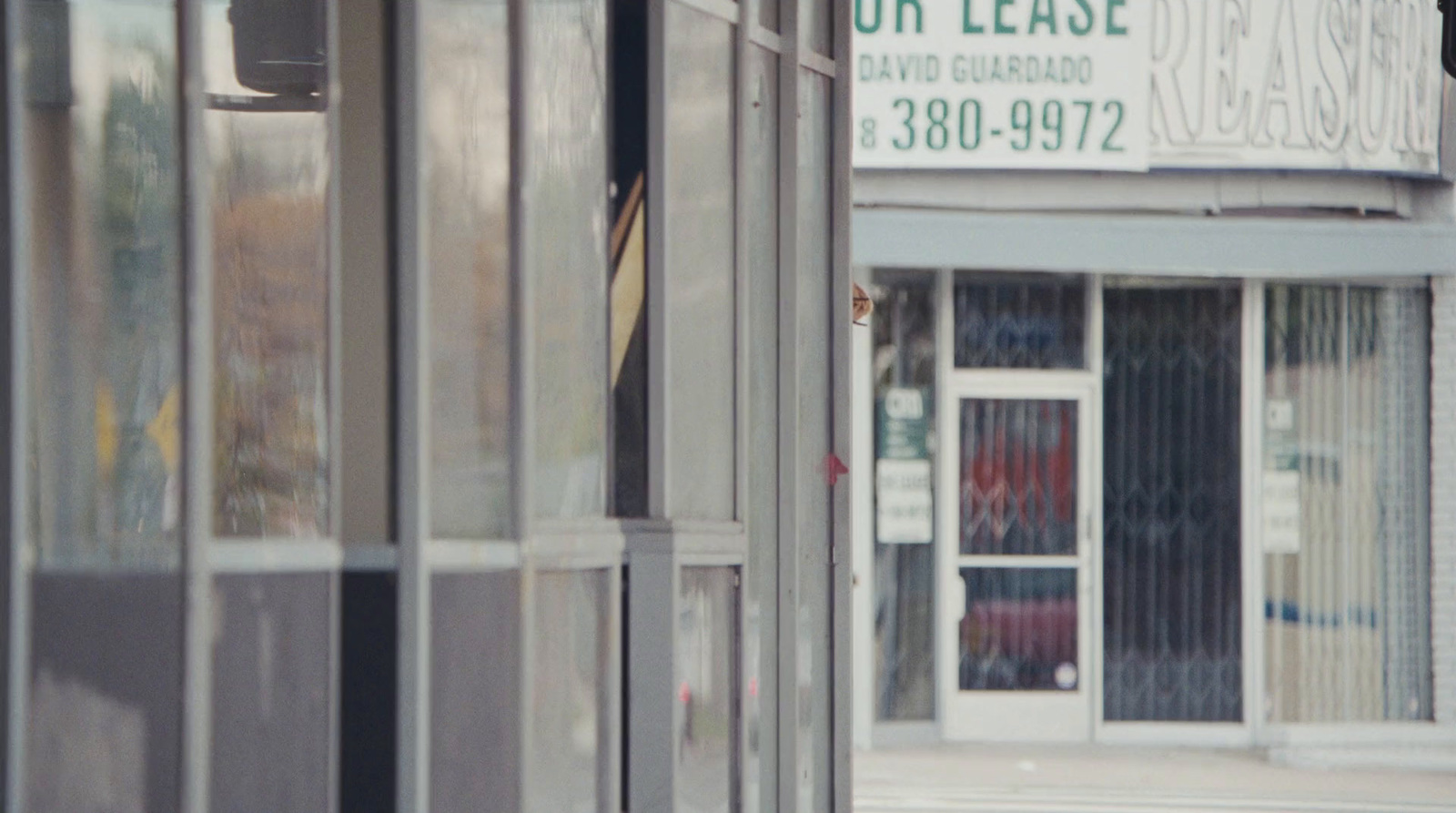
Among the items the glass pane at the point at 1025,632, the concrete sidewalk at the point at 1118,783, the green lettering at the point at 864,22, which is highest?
the green lettering at the point at 864,22

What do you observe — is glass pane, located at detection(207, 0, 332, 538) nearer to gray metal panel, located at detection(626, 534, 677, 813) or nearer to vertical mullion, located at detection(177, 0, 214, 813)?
vertical mullion, located at detection(177, 0, 214, 813)

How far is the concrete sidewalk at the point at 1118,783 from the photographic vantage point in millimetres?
11297

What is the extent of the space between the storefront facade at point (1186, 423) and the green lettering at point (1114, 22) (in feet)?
0.12

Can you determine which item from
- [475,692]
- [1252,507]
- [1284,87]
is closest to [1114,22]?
[1284,87]

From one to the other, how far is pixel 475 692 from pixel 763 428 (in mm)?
2032

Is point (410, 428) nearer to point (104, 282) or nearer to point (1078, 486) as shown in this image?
point (104, 282)

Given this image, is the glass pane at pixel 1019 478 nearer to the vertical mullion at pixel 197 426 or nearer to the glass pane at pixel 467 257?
the glass pane at pixel 467 257

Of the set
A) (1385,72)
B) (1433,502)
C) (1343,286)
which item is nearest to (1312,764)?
(1433,502)

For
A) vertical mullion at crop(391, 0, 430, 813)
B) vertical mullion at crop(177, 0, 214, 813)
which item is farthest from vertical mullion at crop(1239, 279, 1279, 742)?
vertical mullion at crop(177, 0, 214, 813)

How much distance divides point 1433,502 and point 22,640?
1166 centimetres

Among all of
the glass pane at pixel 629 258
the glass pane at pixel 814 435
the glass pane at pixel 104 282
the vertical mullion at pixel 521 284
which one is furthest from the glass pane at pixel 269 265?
the glass pane at pixel 814 435

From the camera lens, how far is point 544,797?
17.0ft

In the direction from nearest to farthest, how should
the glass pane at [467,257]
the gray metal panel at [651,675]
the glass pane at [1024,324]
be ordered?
the glass pane at [467,257]
the gray metal panel at [651,675]
the glass pane at [1024,324]

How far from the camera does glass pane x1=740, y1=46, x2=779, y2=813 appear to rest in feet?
21.4
